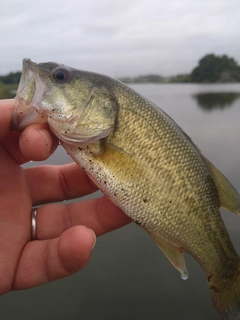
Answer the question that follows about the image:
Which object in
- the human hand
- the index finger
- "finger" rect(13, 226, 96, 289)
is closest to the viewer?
"finger" rect(13, 226, 96, 289)

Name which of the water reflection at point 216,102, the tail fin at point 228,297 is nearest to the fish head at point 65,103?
the tail fin at point 228,297

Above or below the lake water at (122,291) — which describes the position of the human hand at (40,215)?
above

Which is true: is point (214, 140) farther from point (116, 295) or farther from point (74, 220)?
point (74, 220)

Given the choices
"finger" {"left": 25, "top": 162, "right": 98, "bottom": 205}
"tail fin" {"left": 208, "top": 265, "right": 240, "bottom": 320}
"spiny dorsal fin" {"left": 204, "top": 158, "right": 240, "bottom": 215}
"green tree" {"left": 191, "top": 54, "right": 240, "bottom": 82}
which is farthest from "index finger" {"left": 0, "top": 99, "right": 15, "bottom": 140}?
"green tree" {"left": 191, "top": 54, "right": 240, "bottom": 82}

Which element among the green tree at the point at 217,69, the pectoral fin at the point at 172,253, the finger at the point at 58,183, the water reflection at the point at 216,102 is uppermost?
the green tree at the point at 217,69

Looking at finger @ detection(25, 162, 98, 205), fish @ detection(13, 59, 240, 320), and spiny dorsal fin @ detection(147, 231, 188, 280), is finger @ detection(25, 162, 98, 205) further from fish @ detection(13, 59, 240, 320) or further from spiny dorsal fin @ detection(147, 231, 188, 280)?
spiny dorsal fin @ detection(147, 231, 188, 280)

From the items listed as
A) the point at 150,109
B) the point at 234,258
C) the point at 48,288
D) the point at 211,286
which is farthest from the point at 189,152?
the point at 48,288

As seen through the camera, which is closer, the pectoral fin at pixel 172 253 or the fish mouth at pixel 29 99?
the fish mouth at pixel 29 99

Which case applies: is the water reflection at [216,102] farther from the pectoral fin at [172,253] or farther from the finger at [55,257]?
the finger at [55,257]

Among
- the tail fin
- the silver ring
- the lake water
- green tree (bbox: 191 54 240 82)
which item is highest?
green tree (bbox: 191 54 240 82)
